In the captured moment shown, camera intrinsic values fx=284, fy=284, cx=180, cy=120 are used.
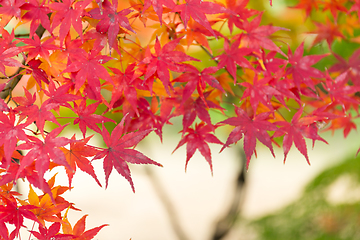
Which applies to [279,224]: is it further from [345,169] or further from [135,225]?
[135,225]

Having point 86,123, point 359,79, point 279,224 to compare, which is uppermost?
point 86,123

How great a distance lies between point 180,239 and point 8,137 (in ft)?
6.75

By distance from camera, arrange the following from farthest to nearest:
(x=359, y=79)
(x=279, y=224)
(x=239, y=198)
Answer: (x=279, y=224) < (x=239, y=198) < (x=359, y=79)

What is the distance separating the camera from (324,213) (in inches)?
97.7

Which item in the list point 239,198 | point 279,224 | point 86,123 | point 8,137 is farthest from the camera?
point 279,224

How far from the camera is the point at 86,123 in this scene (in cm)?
62

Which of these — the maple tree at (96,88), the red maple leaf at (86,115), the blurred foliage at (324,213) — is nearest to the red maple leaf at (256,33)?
the maple tree at (96,88)

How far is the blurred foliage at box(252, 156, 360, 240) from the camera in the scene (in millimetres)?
2350

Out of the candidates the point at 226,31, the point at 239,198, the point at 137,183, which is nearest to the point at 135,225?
the point at 137,183

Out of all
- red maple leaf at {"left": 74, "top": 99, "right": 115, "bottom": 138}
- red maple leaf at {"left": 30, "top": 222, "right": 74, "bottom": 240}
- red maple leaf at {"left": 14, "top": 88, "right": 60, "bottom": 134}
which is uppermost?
red maple leaf at {"left": 14, "top": 88, "right": 60, "bottom": 134}

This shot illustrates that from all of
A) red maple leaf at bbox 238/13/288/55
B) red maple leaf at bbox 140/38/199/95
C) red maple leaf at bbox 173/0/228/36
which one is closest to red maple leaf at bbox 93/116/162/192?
red maple leaf at bbox 140/38/199/95

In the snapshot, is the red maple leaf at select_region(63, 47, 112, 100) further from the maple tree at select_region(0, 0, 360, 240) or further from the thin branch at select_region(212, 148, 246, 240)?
the thin branch at select_region(212, 148, 246, 240)

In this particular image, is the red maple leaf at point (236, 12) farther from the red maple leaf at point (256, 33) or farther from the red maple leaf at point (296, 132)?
the red maple leaf at point (296, 132)

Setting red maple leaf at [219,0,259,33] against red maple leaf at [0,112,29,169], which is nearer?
red maple leaf at [0,112,29,169]
